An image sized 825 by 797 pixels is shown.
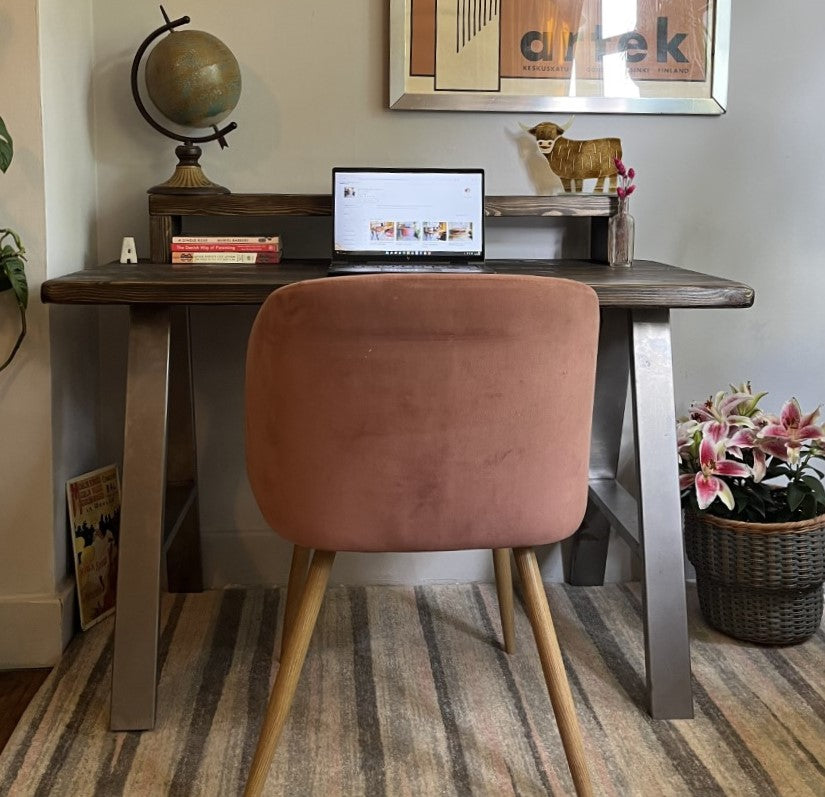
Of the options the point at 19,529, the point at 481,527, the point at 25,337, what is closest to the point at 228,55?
the point at 25,337

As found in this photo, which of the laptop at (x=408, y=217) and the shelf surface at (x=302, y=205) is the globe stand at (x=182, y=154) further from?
the laptop at (x=408, y=217)

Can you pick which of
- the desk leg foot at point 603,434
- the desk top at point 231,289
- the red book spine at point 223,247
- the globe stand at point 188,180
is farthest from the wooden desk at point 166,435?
the desk leg foot at point 603,434

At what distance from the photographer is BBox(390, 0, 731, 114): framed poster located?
84.6 inches

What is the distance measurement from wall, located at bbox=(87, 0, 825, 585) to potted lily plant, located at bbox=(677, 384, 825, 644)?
32 cm

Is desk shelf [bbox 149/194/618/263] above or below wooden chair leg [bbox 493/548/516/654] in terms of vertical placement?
above

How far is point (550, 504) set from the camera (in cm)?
144

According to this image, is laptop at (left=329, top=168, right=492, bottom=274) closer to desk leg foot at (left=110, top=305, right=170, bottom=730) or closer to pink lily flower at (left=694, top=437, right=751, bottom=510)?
desk leg foot at (left=110, top=305, right=170, bottom=730)

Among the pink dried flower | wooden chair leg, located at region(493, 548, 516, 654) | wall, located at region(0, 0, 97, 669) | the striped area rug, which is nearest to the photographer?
the striped area rug

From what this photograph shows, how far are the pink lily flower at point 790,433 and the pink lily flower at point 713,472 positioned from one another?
7cm

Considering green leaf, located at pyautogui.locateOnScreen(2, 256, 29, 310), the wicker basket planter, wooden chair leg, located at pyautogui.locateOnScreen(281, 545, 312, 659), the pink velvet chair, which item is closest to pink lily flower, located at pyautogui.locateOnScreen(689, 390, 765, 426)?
the wicker basket planter

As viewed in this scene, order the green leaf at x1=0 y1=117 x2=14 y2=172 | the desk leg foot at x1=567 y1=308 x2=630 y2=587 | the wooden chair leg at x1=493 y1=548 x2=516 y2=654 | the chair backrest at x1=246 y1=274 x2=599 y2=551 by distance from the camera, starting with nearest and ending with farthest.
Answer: the chair backrest at x1=246 y1=274 x2=599 y2=551 < the green leaf at x1=0 y1=117 x2=14 y2=172 < the wooden chair leg at x1=493 y1=548 x2=516 y2=654 < the desk leg foot at x1=567 y1=308 x2=630 y2=587

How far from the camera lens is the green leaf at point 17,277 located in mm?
1764

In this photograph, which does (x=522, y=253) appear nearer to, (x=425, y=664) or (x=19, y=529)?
(x=425, y=664)

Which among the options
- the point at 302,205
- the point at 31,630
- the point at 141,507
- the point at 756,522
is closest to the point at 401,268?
the point at 302,205
